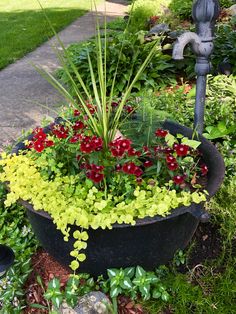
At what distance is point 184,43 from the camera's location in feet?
6.42

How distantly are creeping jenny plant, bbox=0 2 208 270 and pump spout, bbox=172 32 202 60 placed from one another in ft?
0.37

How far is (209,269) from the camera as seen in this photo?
2217mm

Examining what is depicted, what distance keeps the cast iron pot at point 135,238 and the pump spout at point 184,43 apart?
562mm

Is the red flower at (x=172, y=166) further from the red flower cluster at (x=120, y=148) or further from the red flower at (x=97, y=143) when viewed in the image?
the red flower at (x=97, y=143)

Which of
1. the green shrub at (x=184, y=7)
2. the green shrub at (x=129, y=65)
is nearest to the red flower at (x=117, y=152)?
the green shrub at (x=129, y=65)

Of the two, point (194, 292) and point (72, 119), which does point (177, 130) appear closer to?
point (72, 119)

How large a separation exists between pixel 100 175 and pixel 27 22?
7804 millimetres

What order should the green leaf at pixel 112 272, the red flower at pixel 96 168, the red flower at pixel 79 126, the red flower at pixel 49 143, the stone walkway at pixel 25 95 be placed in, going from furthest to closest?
the stone walkway at pixel 25 95, the red flower at pixel 79 126, the red flower at pixel 49 143, the green leaf at pixel 112 272, the red flower at pixel 96 168

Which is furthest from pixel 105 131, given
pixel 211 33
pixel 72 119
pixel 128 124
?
pixel 211 33

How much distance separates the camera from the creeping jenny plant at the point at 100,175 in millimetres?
1794

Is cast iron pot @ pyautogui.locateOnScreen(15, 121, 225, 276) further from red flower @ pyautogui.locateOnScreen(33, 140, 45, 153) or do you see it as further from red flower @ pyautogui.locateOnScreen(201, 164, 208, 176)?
red flower @ pyautogui.locateOnScreen(33, 140, 45, 153)

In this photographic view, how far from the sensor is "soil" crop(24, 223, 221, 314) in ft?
6.86

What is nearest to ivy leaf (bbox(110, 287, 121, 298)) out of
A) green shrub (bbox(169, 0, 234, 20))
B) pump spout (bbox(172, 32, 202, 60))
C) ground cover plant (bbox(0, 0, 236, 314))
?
ground cover plant (bbox(0, 0, 236, 314))

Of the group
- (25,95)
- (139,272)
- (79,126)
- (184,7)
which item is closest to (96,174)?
(79,126)
